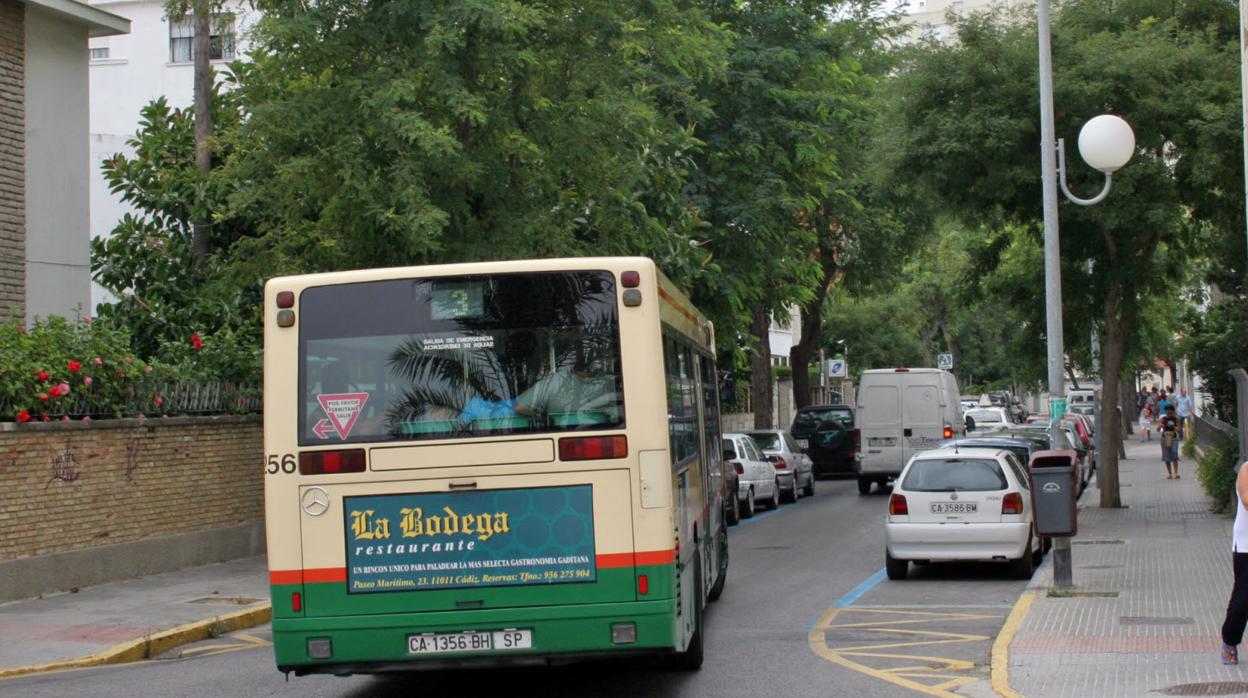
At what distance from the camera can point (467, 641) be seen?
330 inches

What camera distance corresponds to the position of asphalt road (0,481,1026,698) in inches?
398

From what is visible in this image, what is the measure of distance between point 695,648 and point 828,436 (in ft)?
88.5

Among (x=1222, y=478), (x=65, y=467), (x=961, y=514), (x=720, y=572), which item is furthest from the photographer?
(x=1222, y=478)

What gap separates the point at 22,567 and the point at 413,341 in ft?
26.2

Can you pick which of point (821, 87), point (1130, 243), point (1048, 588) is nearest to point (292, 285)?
point (1048, 588)

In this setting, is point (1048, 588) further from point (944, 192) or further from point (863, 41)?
point (863, 41)

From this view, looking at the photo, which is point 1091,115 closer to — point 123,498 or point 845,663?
point 845,663

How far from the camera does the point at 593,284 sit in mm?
8695

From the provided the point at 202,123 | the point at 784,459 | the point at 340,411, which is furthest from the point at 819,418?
the point at 340,411

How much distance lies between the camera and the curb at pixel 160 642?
11400 mm

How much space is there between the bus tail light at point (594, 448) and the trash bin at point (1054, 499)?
7.28 m

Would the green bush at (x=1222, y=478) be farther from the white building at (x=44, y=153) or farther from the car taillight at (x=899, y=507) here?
the white building at (x=44, y=153)

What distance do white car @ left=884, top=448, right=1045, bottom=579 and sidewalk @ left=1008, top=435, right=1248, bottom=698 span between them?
0.57 meters

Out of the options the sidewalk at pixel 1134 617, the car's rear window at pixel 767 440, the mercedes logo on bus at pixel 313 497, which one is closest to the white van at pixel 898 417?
the car's rear window at pixel 767 440
